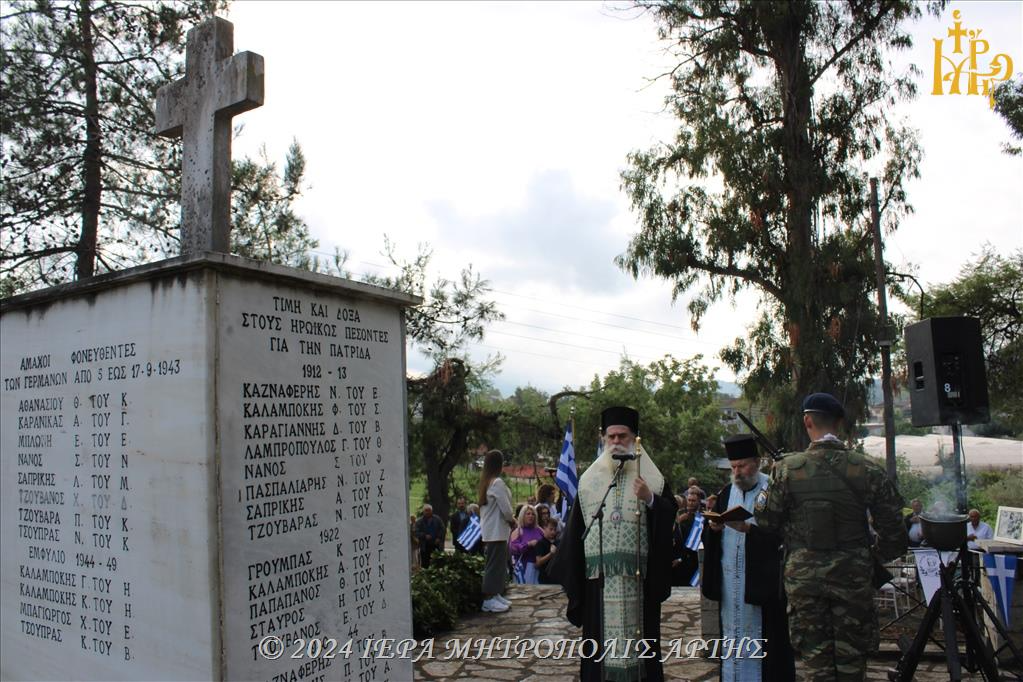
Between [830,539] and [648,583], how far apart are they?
106 cm

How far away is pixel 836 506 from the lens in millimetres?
4301

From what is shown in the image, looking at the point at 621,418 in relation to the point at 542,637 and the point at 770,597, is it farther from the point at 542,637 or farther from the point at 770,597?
the point at 542,637

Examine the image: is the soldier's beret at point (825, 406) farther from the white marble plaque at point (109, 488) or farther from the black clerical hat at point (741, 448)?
the white marble plaque at point (109, 488)

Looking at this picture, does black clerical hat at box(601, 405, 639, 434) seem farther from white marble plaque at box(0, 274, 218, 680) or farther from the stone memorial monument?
white marble plaque at box(0, 274, 218, 680)

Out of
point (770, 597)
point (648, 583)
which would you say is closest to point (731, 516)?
point (648, 583)

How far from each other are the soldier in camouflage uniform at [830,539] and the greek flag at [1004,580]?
2.45m

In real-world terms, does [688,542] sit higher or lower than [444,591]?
higher

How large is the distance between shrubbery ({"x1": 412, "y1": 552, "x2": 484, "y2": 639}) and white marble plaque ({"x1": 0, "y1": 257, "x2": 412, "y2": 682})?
4.10 meters

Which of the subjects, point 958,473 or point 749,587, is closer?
point 749,587

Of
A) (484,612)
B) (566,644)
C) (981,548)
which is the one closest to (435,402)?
(484,612)

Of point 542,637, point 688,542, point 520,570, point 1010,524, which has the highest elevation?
point 1010,524

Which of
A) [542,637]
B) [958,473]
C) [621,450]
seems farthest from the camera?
[542,637]

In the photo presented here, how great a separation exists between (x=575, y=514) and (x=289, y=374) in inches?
98.5

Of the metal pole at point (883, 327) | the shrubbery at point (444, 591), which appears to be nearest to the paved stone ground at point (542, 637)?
the shrubbery at point (444, 591)
